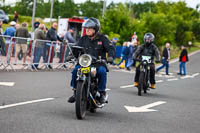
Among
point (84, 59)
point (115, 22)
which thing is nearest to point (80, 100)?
point (84, 59)

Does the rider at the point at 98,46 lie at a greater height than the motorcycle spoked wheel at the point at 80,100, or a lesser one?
greater

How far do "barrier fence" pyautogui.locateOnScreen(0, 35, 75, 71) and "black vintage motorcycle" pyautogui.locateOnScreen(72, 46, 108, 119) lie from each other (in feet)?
23.1

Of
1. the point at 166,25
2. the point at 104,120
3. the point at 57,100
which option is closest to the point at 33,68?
the point at 57,100

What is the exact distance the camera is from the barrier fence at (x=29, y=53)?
1736cm

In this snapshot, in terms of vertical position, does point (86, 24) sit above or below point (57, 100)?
above

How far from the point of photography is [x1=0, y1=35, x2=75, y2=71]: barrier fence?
1736cm

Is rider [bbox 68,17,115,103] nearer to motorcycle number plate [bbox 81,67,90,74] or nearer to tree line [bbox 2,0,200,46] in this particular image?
motorcycle number plate [bbox 81,67,90,74]

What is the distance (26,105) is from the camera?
915 cm

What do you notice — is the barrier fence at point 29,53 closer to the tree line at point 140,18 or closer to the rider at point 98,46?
the rider at point 98,46

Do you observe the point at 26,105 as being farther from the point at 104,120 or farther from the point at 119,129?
the point at 119,129

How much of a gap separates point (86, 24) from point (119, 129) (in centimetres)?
211

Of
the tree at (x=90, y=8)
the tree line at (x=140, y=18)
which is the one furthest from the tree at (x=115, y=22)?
the tree at (x=90, y=8)

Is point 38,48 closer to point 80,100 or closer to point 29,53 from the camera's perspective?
point 29,53

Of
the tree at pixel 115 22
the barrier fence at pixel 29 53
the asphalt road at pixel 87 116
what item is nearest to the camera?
the asphalt road at pixel 87 116
